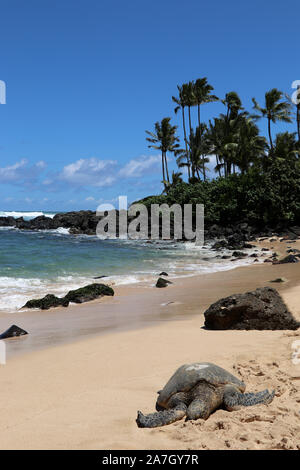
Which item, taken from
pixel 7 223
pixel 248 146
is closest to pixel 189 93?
pixel 248 146

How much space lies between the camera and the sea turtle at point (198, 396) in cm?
356

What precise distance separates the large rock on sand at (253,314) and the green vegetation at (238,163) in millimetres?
25624

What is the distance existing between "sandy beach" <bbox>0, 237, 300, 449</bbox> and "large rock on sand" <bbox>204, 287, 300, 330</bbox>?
256mm

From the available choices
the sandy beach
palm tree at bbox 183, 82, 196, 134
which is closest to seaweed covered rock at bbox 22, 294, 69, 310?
the sandy beach

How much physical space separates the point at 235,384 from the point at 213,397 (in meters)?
0.40

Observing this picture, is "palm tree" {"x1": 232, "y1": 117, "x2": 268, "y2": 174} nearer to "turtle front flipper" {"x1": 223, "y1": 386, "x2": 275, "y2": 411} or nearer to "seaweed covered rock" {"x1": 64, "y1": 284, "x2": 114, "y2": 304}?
"seaweed covered rock" {"x1": 64, "y1": 284, "x2": 114, "y2": 304}

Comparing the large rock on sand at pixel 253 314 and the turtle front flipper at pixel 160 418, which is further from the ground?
the large rock on sand at pixel 253 314

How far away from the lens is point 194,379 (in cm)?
396

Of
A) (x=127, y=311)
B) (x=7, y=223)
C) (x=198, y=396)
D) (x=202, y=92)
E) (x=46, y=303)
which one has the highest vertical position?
(x=202, y=92)

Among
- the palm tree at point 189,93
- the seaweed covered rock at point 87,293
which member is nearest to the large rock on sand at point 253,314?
the seaweed covered rock at point 87,293

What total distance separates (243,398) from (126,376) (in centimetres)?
159

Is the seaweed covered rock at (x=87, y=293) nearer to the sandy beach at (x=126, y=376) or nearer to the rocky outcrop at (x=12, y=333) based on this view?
the sandy beach at (x=126, y=376)

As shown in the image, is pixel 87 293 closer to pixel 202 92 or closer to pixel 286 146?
pixel 286 146

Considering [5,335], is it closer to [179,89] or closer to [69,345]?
[69,345]
